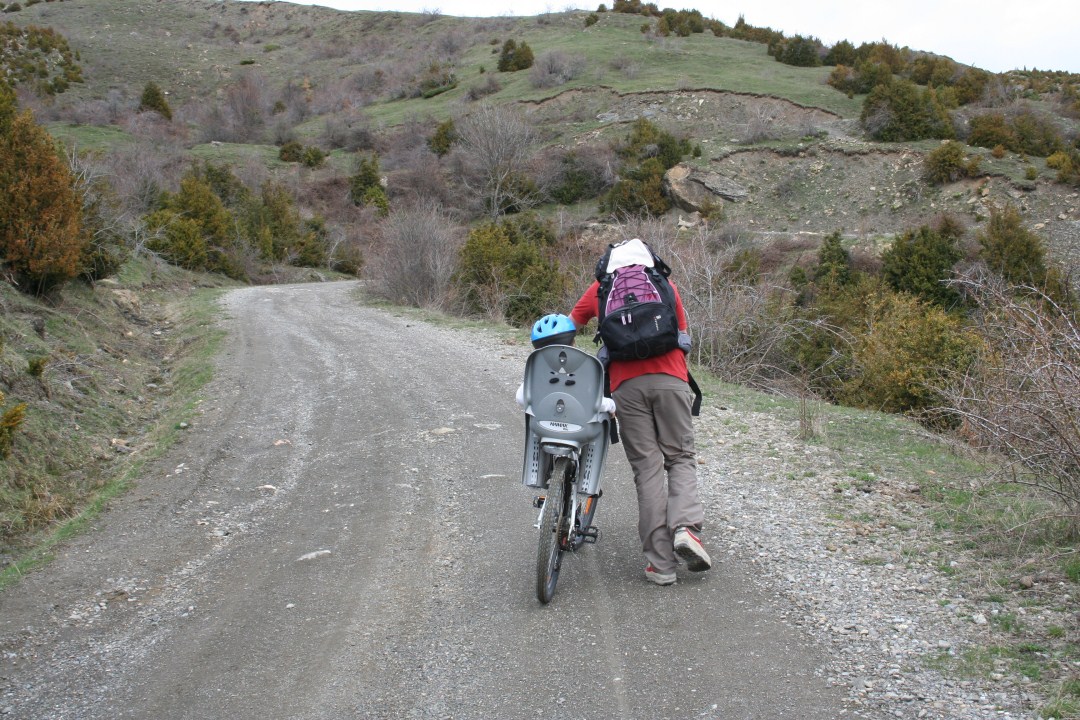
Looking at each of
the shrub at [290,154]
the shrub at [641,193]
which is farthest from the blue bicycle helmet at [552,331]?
the shrub at [290,154]

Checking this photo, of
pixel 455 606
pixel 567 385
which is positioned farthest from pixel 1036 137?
pixel 455 606

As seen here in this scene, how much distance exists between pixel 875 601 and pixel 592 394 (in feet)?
6.08

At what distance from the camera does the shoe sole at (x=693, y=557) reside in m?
4.48

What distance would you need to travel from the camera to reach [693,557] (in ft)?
14.8

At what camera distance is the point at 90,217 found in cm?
1842

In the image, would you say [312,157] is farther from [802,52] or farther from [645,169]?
[802,52]

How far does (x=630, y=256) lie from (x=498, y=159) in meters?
37.7

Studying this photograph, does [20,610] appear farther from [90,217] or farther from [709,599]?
[90,217]

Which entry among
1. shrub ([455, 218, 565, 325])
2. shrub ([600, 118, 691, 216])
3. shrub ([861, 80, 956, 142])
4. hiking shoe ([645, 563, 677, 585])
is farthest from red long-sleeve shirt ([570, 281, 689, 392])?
shrub ([861, 80, 956, 142])

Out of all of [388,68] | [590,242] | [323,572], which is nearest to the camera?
[323,572]

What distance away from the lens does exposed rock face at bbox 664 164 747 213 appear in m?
36.6

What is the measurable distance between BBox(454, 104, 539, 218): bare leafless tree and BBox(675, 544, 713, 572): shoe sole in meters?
35.6

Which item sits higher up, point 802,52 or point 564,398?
point 802,52

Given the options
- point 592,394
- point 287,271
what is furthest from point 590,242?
point 592,394
